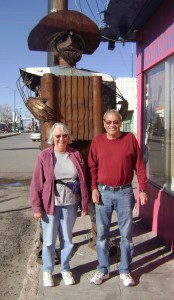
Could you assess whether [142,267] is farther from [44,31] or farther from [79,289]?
[44,31]

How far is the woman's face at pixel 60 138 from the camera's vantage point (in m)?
3.83

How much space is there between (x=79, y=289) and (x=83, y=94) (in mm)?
2116

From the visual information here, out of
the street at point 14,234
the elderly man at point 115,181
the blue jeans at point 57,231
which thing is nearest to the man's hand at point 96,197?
the elderly man at point 115,181

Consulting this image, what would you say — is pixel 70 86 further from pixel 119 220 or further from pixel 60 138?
pixel 119 220

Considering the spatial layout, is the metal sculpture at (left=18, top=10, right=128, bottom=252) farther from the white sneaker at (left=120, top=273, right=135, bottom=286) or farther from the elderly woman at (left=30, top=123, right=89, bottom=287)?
the white sneaker at (left=120, top=273, right=135, bottom=286)

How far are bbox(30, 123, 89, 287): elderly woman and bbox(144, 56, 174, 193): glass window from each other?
5.72ft

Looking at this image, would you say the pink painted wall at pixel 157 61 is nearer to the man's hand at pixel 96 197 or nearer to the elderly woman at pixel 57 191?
the man's hand at pixel 96 197

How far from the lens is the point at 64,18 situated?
475 centimetres

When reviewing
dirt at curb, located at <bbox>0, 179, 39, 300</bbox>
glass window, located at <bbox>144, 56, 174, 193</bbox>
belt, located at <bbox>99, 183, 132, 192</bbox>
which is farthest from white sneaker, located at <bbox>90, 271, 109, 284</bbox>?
glass window, located at <bbox>144, 56, 174, 193</bbox>

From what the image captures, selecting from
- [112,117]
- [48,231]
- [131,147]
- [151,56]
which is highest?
[151,56]

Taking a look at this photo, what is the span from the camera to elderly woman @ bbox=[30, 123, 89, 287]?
3825 mm

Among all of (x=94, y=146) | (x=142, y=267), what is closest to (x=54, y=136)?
(x=94, y=146)

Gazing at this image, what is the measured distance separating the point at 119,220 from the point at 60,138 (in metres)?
0.98

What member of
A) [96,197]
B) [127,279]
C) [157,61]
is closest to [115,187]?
[96,197]
